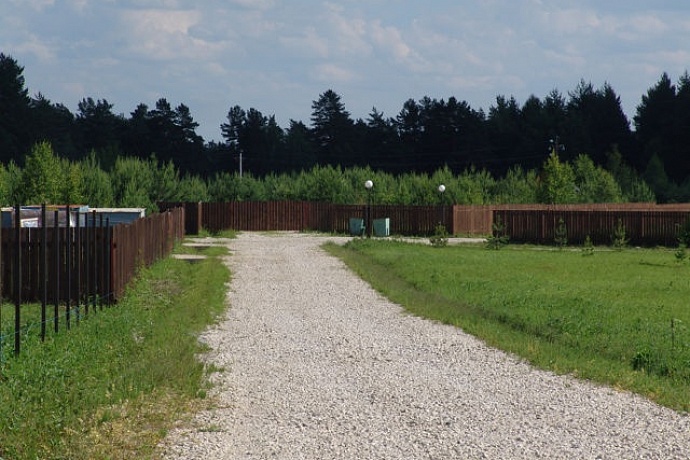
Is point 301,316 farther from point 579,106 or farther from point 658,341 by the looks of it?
point 579,106

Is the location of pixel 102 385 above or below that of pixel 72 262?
below

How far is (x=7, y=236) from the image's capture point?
15859 mm

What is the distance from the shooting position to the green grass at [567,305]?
11203 millimetres

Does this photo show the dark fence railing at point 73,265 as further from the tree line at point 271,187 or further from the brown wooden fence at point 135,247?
the tree line at point 271,187

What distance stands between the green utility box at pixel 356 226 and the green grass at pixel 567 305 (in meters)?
15.9

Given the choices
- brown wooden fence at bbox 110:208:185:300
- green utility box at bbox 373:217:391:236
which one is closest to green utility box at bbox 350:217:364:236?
green utility box at bbox 373:217:391:236

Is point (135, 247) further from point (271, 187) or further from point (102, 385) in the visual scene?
point (271, 187)

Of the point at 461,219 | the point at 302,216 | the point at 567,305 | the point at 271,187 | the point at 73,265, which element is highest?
the point at 271,187

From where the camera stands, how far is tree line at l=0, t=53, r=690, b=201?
325 ft

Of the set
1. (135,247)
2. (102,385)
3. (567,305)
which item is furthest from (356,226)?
(102,385)

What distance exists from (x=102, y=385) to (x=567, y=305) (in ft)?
33.9

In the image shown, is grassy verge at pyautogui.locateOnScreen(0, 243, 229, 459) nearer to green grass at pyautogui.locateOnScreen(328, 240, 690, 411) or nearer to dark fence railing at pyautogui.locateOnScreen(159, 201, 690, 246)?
green grass at pyautogui.locateOnScreen(328, 240, 690, 411)

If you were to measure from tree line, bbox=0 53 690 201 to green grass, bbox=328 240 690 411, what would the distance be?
62.7 m

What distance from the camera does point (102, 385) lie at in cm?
911
